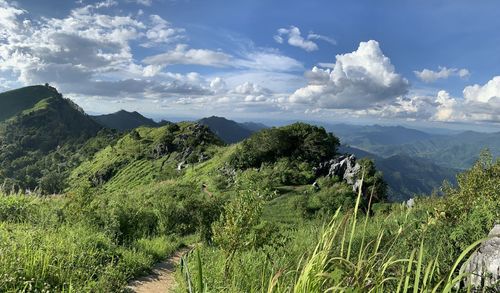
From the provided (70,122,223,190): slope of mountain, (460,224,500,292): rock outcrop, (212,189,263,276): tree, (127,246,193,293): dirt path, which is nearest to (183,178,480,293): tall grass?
(460,224,500,292): rock outcrop

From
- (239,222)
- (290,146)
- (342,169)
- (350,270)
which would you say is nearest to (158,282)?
(239,222)

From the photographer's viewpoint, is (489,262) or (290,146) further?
(290,146)

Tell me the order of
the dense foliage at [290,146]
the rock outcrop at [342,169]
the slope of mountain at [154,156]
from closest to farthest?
the rock outcrop at [342,169], the dense foliage at [290,146], the slope of mountain at [154,156]

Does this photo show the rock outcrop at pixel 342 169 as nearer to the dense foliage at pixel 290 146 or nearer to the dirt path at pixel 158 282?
the dense foliage at pixel 290 146

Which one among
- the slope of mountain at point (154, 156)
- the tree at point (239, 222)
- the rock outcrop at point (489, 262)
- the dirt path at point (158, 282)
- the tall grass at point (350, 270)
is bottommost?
the slope of mountain at point (154, 156)

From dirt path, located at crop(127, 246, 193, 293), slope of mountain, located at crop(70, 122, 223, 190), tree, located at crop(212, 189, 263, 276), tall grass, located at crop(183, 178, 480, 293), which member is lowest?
slope of mountain, located at crop(70, 122, 223, 190)

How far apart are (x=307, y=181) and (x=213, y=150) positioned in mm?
44715

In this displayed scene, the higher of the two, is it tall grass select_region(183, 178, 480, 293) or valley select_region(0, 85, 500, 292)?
tall grass select_region(183, 178, 480, 293)

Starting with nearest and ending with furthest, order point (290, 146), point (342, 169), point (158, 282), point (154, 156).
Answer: point (158, 282) < point (342, 169) < point (290, 146) < point (154, 156)

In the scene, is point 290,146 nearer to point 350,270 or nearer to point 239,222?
point 239,222

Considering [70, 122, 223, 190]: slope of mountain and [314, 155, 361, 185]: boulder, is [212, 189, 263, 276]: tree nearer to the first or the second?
[314, 155, 361, 185]: boulder

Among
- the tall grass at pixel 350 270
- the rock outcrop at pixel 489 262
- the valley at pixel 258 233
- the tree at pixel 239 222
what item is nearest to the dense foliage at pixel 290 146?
the valley at pixel 258 233

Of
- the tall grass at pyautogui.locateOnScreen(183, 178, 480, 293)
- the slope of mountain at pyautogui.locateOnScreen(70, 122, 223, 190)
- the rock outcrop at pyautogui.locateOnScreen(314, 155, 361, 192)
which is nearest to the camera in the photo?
the tall grass at pyautogui.locateOnScreen(183, 178, 480, 293)

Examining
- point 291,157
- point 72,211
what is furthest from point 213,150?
point 72,211
